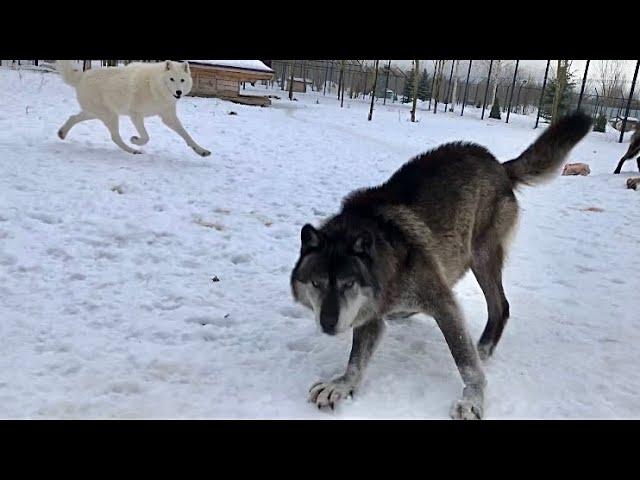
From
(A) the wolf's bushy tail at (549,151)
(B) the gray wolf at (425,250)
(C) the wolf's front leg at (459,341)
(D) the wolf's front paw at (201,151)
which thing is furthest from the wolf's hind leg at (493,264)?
(D) the wolf's front paw at (201,151)

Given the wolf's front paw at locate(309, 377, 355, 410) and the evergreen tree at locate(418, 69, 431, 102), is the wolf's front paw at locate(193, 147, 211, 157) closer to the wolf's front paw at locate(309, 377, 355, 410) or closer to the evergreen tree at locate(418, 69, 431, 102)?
the wolf's front paw at locate(309, 377, 355, 410)

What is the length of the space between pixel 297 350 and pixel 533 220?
5594 millimetres

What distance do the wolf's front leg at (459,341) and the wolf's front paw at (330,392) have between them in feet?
2.08

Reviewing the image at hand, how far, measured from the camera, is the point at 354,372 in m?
2.94

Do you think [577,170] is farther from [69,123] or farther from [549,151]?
[69,123]

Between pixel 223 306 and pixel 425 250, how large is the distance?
1734mm

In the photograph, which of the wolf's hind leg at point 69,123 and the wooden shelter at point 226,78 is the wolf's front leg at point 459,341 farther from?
the wooden shelter at point 226,78

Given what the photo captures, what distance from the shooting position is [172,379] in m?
2.85

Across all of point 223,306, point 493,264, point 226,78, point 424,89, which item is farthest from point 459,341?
point 424,89
